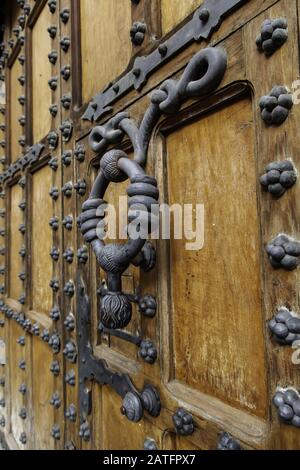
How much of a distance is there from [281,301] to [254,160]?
14cm

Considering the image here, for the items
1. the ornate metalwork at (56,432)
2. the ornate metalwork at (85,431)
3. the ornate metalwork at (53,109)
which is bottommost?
the ornate metalwork at (56,432)

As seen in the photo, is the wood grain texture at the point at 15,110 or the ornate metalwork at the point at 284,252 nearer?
the ornate metalwork at the point at 284,252

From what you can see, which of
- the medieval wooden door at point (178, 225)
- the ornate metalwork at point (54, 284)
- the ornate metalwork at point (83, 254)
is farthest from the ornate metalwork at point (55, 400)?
the ornate metalwork at point (83, 254)

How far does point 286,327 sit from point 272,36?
0.26 m

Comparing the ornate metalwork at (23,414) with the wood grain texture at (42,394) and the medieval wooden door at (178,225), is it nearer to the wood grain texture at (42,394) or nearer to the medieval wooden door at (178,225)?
the wood grain texture at (42,394)

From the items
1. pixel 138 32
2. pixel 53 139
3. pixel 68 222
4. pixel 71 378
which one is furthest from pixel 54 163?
pixel 71 378

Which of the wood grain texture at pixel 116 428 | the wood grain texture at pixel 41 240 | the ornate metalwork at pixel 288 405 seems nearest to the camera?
the ornate metalwork at pixel 288 405

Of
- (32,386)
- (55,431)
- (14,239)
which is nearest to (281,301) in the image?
(55,431)

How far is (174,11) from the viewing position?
46 centimetres

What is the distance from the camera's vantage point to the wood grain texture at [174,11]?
1.42ft

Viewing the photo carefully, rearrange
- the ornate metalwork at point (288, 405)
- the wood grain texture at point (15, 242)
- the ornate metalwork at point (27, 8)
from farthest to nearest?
the wood grain texture at point (15, 242), the ornate metalwork at point (27, 8), the ornate metalwork at point (288, 405)

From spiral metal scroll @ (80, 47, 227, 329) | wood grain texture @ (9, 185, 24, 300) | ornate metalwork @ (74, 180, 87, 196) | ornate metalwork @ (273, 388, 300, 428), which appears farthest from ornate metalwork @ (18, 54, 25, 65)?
ornate metalwork @ (273, 388, 300, 428)

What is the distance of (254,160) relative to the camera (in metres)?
0.36

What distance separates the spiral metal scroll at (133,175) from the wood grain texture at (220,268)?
40 mm
